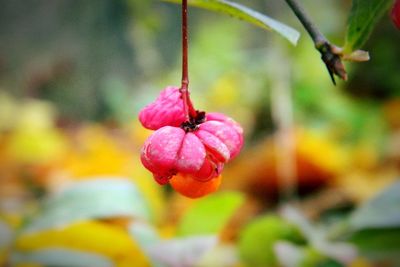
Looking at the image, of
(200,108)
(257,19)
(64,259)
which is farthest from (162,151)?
(200,108)

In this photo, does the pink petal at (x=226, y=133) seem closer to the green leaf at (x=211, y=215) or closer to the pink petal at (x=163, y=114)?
the pink petal at (x=163, y=114)

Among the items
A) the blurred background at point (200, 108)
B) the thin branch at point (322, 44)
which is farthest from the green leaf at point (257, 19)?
the blurred background at point (200, 108)

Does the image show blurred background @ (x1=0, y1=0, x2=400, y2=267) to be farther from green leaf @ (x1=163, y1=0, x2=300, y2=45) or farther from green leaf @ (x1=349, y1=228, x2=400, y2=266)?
→ green leaf @ (x1=163, y1=0, x2=300, y2=45)

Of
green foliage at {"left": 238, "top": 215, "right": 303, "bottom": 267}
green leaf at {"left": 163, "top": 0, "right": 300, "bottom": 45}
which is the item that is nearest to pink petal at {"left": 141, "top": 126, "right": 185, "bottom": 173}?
green leaf at {"left": 163, "top": 0, "right": 300, "bottom": 45}

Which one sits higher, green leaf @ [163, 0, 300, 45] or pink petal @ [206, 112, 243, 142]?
green leaf @ [163, 0, 300, 45]

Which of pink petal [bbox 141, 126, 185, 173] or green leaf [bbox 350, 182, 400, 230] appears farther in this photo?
green leaf [bbox 350, 182, 400, 230]

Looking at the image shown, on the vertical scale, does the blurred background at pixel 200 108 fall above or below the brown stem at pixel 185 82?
above

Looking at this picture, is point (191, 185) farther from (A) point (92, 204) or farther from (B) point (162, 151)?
(A) point (92, 204)

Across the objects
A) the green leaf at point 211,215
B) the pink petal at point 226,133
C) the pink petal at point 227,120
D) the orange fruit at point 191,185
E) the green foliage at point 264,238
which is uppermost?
the green leaf at point 211,215
